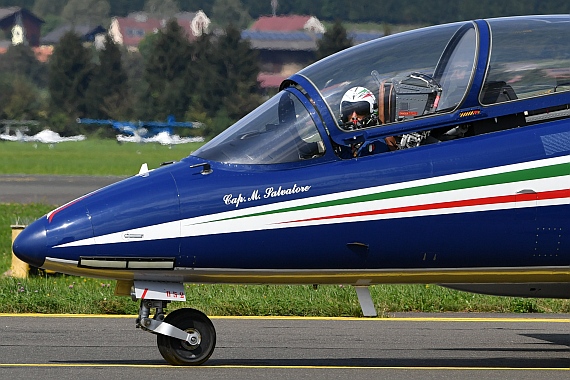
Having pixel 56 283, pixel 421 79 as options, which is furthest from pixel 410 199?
pixel 56 283

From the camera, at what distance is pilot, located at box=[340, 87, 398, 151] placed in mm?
7379

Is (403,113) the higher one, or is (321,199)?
(403,113)

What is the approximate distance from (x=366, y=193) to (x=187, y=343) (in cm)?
168

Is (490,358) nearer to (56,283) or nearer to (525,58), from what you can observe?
(525,58)

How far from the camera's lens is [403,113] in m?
7.43

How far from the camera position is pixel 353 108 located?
7.40 metres

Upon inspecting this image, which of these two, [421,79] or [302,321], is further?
[302,321]

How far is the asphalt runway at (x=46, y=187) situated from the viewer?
30766 millimetres

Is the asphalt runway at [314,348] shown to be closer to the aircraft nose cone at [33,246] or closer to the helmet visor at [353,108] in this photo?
the aircraft nose cone at [33,246]

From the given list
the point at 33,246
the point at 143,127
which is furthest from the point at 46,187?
the point at 33,246

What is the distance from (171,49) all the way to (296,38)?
6.71 meters

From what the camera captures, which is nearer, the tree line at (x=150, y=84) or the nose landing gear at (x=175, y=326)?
the nose landing gear at (x=175, y=326)

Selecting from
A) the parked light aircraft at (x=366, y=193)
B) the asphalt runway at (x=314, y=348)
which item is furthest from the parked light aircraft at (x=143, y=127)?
the parked light aircraft at (x=366, y=193)

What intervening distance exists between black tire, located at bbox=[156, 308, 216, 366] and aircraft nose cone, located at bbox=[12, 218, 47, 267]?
1.05 meters
